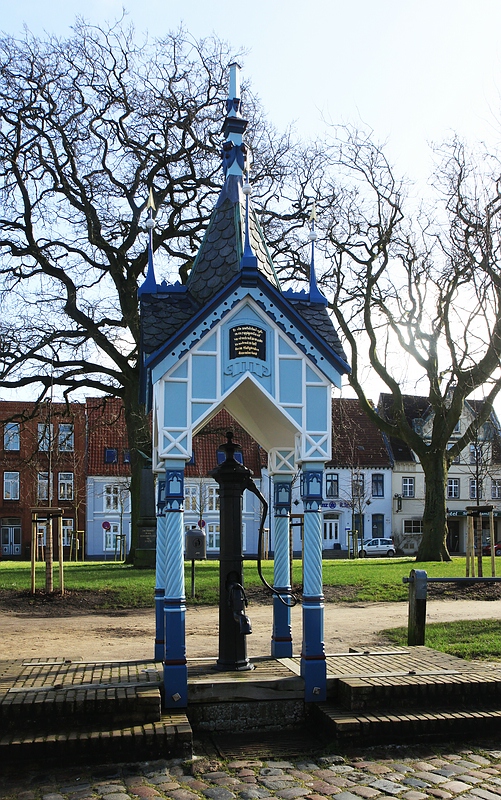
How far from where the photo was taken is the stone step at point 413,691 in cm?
779

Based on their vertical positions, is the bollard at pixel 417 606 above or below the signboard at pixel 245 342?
below

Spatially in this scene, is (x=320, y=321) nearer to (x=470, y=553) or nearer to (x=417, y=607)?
(x=417, y=607)

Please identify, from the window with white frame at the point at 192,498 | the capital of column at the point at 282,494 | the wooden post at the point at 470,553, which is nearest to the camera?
the capital of column at the point at 282,494

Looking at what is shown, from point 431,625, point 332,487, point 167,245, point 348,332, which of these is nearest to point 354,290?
point 348,332

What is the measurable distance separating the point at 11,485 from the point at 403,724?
52675 millimetres

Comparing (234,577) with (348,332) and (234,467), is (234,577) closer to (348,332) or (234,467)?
(234,467)

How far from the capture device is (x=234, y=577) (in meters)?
8.91

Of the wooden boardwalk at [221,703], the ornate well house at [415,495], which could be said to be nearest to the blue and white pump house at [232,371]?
the wooden boardwalk at [221,703]

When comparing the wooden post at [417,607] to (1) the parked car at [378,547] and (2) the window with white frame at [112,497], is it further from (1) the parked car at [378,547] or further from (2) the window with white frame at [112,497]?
(2) the window with white frame at [112,497]

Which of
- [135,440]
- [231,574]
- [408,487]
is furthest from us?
[408,487]

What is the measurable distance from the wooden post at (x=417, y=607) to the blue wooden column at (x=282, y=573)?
1.94 meters

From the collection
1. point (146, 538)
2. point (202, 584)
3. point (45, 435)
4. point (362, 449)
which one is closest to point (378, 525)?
point (362, 449)

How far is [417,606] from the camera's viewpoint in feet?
35.8

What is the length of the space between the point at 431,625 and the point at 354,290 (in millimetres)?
18196
